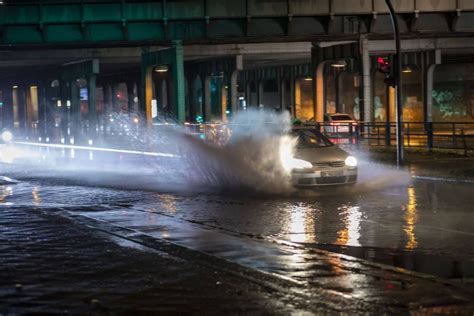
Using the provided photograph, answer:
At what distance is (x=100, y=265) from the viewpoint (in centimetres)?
1002

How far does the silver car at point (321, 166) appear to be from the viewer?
59.4 feet

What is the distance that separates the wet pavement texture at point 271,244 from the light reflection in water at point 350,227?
0.05 feet

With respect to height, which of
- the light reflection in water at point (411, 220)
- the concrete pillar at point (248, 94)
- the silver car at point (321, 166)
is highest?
the concrete pillar at point (248, 94)

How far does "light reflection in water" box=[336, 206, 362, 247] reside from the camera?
38.7ft

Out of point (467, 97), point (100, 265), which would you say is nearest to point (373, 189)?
point (100, 265)

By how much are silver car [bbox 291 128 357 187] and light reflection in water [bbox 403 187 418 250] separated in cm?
148

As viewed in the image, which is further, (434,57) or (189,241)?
(434,57)

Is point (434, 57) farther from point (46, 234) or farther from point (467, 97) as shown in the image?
point (46, 234)

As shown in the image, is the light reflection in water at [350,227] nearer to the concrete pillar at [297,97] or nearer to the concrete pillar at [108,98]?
the concrete pillar at [297,97]

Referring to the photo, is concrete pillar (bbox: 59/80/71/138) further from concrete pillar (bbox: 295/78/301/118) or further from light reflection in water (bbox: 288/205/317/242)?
light reflection in water (bbox: 288/205/317/242)

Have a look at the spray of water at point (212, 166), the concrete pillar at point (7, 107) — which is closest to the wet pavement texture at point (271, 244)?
the spray of water at point (212, 166)

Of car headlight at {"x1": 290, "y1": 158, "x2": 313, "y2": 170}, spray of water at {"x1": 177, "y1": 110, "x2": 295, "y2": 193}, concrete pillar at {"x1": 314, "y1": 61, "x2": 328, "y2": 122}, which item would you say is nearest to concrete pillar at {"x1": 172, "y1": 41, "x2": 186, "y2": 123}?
concrete pillar at {"x1": 314, "y1": 61, "x2": 328, "y2": 122}

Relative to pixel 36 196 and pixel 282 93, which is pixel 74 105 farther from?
pixel 36 196

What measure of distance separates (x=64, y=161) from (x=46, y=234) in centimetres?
2095
